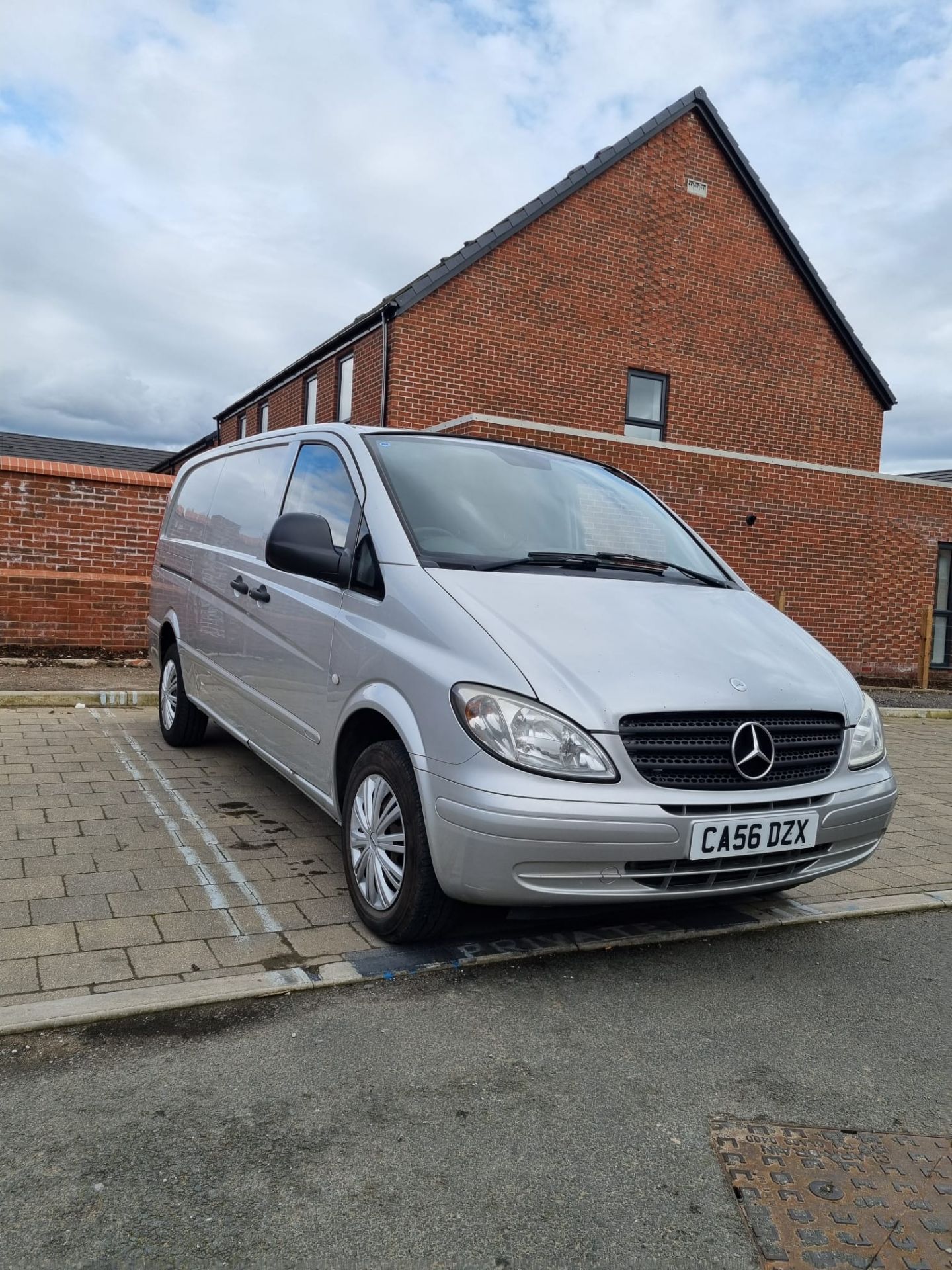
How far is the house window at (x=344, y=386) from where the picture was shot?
1666 centimetres

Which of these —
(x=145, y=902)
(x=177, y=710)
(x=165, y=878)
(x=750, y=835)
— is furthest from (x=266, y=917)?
(x=177, y=710)

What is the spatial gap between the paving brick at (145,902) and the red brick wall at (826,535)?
9.93 m

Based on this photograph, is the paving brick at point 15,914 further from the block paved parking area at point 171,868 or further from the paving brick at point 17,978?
the paving brick at point 17,978

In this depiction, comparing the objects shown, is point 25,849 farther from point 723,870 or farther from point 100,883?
point 723,870

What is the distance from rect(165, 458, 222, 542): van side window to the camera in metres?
6.25

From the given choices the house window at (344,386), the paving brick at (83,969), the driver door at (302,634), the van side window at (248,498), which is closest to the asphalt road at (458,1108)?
the paving brick at (83,969)

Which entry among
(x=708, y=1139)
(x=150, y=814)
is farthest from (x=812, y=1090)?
(x=150, y=814)

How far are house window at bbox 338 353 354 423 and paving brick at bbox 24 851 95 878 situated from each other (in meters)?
12.8

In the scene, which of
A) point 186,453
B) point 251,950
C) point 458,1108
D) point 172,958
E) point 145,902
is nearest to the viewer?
point 458,1108

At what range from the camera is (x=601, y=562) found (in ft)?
13.8

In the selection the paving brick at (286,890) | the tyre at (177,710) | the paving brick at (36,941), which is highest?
the tyre at (177,710)

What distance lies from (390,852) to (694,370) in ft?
48.5

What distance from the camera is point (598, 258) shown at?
16172 millimetres

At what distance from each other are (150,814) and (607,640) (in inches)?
112
